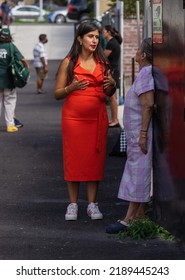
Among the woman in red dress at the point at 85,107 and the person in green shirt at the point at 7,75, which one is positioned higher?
the woman in red dress at the point at 85,107

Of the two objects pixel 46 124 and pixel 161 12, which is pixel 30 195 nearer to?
pixel 161 12

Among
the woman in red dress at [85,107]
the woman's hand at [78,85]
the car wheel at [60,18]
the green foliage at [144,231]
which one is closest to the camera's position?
the green foliage at [144,231]

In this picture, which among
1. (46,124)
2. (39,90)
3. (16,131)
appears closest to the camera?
(16,131)

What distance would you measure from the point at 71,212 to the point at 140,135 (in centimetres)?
120

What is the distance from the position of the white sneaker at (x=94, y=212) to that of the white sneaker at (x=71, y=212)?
128mm

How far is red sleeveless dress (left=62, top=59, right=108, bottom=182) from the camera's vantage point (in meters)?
9.62

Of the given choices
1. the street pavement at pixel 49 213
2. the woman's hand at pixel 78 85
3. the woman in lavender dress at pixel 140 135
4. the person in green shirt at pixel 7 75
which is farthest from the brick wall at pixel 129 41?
the woman in lavender dress at pixel 140 135

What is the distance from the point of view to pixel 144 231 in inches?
349

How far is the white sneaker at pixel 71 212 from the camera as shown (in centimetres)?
973

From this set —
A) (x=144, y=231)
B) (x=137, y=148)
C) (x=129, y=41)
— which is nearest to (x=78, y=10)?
(x=129, y=41)

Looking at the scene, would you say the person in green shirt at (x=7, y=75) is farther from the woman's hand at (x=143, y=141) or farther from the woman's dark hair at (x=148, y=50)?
the woman's hand at (x=143, y=141)

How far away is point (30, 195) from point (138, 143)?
2573mm

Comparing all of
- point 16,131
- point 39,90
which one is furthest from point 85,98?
point 39,90

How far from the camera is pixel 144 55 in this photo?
9172 millimetres
